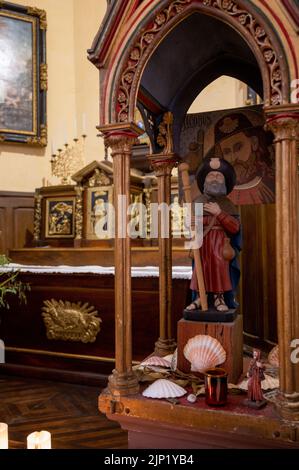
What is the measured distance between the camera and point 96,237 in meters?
4.48

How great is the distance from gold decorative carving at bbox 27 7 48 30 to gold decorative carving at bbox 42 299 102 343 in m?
3.57

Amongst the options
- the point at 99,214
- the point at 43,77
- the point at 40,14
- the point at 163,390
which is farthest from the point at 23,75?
the point at 163,390

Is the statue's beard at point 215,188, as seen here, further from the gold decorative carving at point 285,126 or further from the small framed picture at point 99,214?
the small framed picture at point 99,214

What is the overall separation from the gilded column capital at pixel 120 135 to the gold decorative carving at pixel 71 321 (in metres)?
2.09

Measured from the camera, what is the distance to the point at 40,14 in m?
5.41

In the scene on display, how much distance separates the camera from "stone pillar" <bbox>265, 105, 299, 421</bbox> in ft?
5.21

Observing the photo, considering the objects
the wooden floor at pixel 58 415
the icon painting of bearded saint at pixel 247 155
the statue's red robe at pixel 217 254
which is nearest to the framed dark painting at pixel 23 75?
the wooden floor at pixel 58 415

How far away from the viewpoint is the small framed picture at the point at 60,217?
15.6ft

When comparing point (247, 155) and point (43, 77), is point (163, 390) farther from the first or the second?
point (43, 77)

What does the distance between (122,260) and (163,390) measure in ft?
1.86

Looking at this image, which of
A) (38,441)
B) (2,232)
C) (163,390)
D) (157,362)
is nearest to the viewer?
(38,441)
